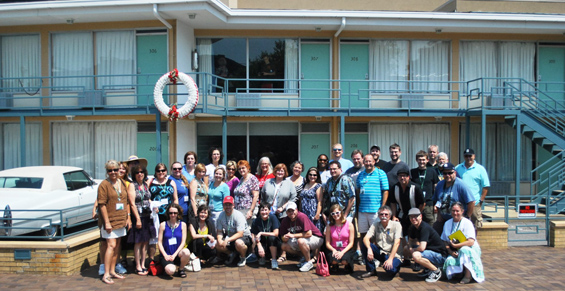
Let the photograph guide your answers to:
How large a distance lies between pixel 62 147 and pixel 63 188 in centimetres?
483

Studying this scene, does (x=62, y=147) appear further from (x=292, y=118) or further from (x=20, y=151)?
(x=292, y=118)

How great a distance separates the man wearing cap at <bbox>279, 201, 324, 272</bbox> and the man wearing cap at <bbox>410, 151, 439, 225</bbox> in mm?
1814

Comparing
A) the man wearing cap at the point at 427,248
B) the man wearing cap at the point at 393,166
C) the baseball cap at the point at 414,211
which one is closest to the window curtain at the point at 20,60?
the man wearing cap at the point at 393,166

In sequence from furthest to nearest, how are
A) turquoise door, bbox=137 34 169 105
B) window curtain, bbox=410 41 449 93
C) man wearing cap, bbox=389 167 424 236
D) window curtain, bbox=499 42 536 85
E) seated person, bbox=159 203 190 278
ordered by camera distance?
window curtain, bbox=499 42 536 85 < window curtain, bbox=410 41 449 93 < turquoise door, bbox=137 34 169 105 < man wearing cap, bbox=389 167 424 236 < seated person, bbox=159 203 190 278

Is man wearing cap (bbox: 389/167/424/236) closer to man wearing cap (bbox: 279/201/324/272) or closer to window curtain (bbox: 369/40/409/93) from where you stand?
man wearing cap (bbox: 279/201/324/272)

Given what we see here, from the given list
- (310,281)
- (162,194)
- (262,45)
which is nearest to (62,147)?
(262,45)

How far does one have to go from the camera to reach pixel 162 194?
24.0 feet

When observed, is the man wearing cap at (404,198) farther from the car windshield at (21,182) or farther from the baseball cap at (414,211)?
the car windshield at (21,182)

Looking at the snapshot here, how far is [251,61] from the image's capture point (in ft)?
43.9

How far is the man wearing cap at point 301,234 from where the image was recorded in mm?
7301

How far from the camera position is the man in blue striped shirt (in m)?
7.41

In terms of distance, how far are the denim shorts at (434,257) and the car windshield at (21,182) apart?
7173mm

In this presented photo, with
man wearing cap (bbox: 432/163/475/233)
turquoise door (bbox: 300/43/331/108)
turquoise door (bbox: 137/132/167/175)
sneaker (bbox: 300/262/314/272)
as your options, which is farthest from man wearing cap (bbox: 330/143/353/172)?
turquoise door (bbox: 137/132/167/175)

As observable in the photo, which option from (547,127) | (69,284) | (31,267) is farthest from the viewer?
(547,127)
